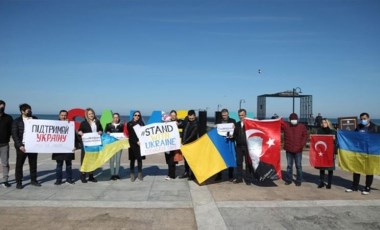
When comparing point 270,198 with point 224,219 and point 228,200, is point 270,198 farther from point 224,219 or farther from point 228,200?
point 224,219

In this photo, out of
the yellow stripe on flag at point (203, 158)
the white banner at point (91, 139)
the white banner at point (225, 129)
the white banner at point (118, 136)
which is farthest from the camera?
the white banner at point (118, 136)

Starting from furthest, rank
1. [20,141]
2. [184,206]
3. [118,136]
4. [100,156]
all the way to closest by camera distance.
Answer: [118,136] → [100,156] → [20,141] → [184,206]

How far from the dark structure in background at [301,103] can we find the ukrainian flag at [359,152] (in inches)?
419

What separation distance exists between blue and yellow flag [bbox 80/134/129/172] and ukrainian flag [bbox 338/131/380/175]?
5463 mm

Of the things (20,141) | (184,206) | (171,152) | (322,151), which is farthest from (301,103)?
(20,141)

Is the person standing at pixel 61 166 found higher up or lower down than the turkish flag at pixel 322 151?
lower down

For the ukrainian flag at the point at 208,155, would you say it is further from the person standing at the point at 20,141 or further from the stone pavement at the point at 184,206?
the person standing at the point at 20,141

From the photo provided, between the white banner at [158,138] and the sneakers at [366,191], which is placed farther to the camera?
the white banner at [158,138]

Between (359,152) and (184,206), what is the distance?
4400 millimetres

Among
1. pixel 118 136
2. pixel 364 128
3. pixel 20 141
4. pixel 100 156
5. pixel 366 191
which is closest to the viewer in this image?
pixel 366 191

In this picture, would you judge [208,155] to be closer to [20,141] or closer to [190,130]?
[190,130]

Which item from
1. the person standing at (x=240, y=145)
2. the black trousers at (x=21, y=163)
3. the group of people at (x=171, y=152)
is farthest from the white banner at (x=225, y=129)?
the black trousers at (x=21, y=163)

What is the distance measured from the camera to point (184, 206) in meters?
6.44

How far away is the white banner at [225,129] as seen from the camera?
28.7 feet
